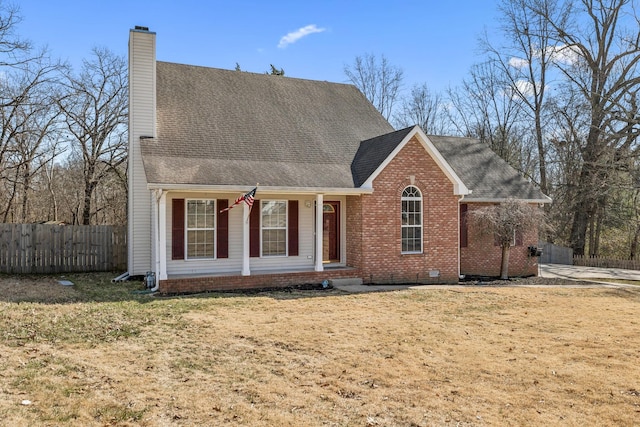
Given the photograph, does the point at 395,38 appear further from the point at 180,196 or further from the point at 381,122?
the point at 180,196

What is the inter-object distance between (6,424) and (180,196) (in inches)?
354

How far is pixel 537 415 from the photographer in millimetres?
4852

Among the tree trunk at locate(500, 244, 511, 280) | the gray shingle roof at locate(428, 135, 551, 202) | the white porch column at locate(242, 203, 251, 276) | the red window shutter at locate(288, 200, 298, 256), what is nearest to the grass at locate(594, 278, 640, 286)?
the gray shingle roof at locate(428, 135, 551, 202)

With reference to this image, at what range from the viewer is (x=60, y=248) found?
15.3 metres

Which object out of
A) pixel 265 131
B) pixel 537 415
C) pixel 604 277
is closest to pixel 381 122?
pixel 265 131

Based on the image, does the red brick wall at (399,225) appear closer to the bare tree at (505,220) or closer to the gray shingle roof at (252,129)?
the gray shingle roof at (252,129)

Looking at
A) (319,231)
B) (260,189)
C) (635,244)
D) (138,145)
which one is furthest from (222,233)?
(635,244)

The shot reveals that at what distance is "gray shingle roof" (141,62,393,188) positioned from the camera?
42.9 ft

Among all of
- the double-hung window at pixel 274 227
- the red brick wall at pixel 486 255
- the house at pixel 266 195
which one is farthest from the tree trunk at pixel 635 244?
the double-hung window at pixel 274 227

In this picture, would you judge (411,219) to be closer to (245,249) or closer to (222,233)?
(245,249)

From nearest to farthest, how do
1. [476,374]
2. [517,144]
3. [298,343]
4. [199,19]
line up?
[476,374] < [298,343] < [199,19] < [517,144]

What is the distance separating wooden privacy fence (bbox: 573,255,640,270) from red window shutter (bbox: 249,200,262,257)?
1868 centimetres

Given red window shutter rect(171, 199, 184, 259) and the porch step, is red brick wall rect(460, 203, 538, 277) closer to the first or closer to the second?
the porch step

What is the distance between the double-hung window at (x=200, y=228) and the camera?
1298 centimetres
